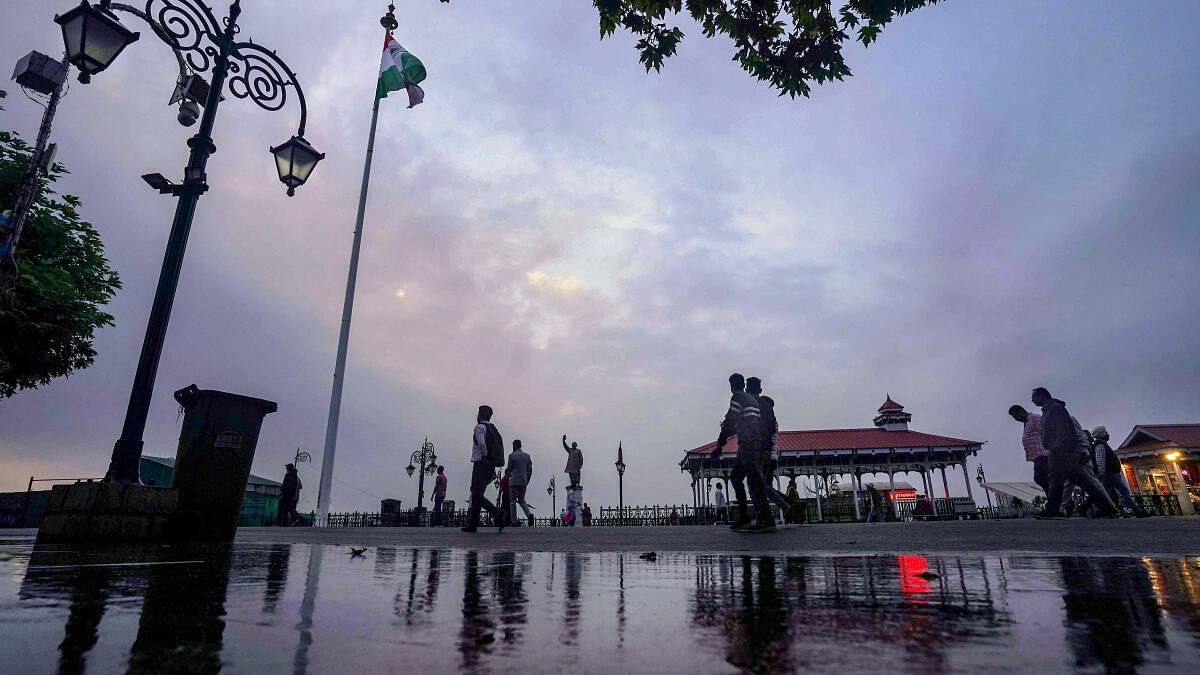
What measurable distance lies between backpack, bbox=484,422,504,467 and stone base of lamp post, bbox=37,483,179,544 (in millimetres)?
4179

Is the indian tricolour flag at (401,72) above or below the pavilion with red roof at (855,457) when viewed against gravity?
above

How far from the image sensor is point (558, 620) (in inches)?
49.3

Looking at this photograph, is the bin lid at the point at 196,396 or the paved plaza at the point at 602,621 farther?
the bin lid at the point at 196,396

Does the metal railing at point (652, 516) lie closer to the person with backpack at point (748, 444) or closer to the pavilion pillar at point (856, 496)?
the pavilion pillar at point (856, 496)

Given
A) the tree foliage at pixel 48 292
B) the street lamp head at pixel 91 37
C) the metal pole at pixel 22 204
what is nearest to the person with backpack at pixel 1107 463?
the street lamp head at pixel 91 37

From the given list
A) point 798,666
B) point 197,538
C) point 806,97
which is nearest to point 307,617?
point 798,666

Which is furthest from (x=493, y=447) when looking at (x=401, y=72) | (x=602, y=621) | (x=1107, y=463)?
(x=401, y=72)

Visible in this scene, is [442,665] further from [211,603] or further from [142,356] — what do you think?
[142,356]

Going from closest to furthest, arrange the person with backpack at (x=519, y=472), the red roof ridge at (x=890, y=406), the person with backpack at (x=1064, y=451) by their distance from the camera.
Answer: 1. the person with backpack at (x=1064, y=451)
2. the person with backpack at (x=519, y=472)
3. the red roof ridge at (x=890, y=406)

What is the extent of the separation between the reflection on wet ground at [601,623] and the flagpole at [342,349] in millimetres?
14944

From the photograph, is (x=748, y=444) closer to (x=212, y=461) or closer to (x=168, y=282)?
(x=212, y=461)

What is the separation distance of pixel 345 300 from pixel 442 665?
1844cm

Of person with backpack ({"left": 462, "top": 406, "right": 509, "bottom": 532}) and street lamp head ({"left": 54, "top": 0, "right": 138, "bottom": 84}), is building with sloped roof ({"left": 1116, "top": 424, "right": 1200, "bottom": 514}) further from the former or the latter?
street lamp head ({"left": 54, "top": 0, "right": 138, "bottom": 84})

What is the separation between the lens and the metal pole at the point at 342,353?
52.7ft
